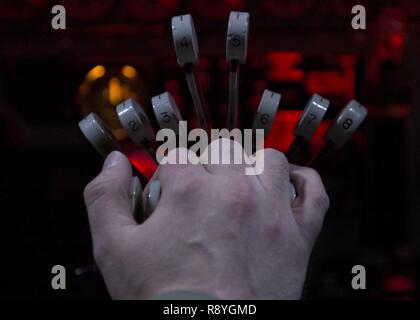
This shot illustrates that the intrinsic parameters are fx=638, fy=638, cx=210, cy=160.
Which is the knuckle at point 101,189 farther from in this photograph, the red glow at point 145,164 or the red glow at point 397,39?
the red glow at point 397,39

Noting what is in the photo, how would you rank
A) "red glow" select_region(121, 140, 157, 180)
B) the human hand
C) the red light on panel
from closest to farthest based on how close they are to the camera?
1. the human hand
2. "red glow" select_region(121, 140, 157, 180)
3. the red light on panel

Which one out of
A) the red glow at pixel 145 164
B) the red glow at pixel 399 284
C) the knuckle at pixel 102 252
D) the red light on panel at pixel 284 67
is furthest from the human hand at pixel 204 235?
the red glow at pixel 399 284

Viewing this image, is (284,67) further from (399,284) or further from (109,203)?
(109,203)

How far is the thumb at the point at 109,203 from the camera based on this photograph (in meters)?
0.48

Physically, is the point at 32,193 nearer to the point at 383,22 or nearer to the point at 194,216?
the point at 383,22

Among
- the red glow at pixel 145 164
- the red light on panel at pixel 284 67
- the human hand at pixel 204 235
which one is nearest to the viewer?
the human hand at pixel 204 235

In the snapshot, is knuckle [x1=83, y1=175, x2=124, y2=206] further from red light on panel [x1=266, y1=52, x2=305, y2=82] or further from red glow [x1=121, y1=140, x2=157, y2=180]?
red light on panel [x1=266, y1=52, x2=305, y2=82]

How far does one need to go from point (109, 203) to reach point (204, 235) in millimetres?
79

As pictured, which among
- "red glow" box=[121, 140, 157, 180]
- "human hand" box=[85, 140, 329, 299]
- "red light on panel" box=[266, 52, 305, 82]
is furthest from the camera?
"red light on panel" box=[266, 52, 305, 82]

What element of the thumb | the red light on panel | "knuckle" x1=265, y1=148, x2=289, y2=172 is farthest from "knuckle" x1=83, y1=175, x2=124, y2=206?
the red light on panel

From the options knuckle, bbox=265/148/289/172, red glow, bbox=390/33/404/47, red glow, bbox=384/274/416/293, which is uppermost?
red glow, bbox=390/33/404/47

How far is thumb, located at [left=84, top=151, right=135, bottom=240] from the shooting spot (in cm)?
48

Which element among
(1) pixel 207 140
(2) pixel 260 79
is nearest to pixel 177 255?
(1) pixel 207 140

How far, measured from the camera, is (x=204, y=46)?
69.7 inches
